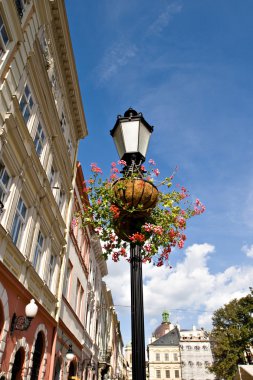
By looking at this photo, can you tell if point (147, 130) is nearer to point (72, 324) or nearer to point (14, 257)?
point (14, 257)

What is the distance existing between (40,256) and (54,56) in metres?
8.27

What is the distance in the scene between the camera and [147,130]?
4.14 meters

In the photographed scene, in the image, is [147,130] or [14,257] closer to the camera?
[147,130]

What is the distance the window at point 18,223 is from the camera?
993 centimetres

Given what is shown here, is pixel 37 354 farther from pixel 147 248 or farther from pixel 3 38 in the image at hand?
pixel 3 38

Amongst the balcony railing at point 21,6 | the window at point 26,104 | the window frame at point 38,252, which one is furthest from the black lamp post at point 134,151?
the window frame at point 38,252

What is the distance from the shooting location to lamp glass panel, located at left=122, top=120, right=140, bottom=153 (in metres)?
3.92

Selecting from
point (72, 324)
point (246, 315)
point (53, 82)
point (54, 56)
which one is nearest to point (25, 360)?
point (72, 324)

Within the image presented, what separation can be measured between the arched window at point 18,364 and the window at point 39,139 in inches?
258

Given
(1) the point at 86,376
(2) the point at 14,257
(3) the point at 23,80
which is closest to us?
(2) the point at 14,257

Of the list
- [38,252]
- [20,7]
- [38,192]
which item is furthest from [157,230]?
[20,7]

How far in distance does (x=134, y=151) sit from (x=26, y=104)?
26.1 ft

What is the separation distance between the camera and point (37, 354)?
37.2 feet

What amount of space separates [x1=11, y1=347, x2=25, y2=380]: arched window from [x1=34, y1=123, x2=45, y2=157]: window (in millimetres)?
6547
